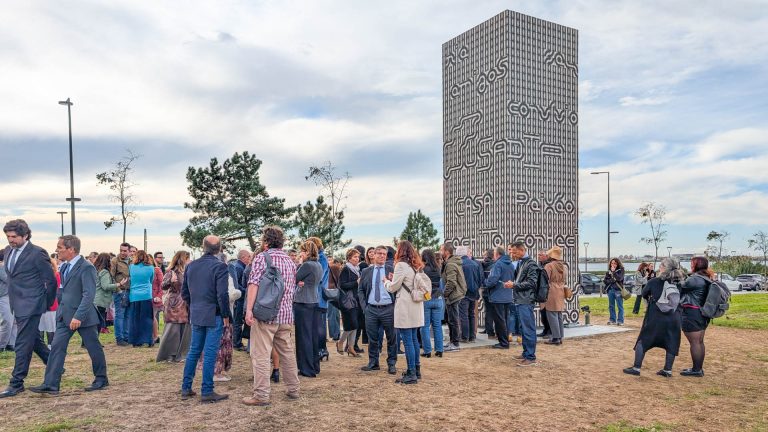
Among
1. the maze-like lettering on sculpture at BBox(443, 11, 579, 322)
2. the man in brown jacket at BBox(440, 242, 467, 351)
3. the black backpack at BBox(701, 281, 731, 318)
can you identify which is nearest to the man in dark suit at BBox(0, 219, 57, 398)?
the man in brown jacket at BBox(440, 242, 467, 351)

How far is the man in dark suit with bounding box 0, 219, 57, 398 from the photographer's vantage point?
6230 millimetres

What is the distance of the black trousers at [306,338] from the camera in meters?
7.25

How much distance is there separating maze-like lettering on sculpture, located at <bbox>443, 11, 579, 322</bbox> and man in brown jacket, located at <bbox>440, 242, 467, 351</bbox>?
2787 millimetres

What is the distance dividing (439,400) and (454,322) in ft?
11.5

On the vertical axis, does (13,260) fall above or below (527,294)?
above

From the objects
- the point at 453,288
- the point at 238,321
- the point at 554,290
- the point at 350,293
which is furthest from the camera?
the point at 554,290

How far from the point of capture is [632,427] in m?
5.41

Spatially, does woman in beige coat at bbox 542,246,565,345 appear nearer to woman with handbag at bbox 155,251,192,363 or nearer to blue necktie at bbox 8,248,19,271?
woman with handbag at bbox 155,251,192,363

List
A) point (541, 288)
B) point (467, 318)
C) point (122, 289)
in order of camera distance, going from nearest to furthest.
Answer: point (541, 288) < point (122, 289) < point (467, 318)

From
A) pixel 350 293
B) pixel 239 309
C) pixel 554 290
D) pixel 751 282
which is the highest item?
pixel 350 293

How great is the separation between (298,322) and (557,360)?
4.25 meters

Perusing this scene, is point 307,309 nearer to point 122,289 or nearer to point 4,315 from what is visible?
point 122,289

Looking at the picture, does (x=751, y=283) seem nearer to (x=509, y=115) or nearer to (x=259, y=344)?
(x=509, y=115)

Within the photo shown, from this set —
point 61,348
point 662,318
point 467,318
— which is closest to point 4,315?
point 61,348
